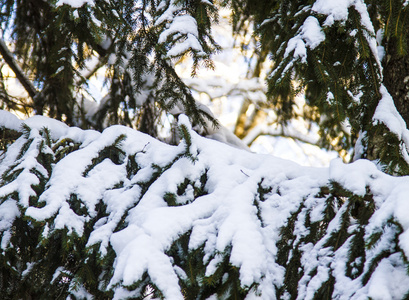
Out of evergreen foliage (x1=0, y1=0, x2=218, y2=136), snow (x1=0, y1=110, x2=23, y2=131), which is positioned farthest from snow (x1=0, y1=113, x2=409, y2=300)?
evergreen foliage (x1=0, y1=0, x2=218, y2=136)

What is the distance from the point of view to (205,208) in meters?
1.51

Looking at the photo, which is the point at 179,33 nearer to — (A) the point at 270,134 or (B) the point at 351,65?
(B) the point at 351,65

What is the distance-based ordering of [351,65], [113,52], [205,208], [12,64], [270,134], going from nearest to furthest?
[205,208] < [351,65] < [113,52] < [12,64] < [270,134]

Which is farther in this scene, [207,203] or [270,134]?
[270,134]

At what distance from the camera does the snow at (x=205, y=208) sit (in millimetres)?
1220

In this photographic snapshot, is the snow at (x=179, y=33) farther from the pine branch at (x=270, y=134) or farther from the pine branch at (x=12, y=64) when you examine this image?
the pine branch at (x=270, y=134)

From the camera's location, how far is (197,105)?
3.04m

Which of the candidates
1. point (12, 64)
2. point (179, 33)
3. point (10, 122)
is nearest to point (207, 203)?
point (179, 33)

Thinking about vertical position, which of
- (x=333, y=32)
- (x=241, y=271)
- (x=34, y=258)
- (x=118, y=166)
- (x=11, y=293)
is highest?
(x=333, y=32)

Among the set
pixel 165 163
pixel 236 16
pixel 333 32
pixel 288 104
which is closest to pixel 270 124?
pixel 288 104

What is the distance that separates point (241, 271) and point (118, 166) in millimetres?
863

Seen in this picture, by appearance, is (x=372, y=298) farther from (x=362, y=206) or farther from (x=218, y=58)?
(x=218, y=58)

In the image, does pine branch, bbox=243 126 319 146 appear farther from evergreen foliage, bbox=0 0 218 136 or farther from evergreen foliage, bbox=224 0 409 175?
evergreen foliage, bbox=224 0 409 175

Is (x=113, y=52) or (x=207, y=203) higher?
(x=113, y=52)
